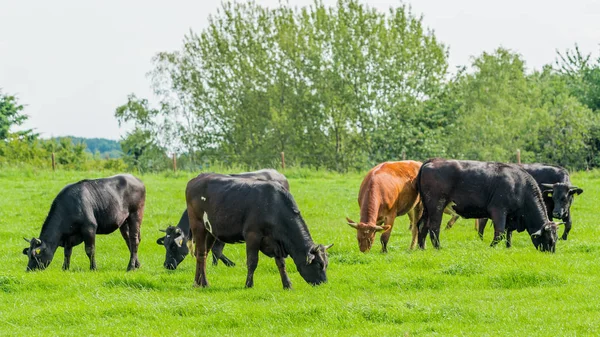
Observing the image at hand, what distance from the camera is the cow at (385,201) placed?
61.3ft

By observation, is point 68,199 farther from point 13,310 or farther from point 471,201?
point 471,201

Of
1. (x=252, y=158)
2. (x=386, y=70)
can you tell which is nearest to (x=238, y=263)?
(x=386, y=70)

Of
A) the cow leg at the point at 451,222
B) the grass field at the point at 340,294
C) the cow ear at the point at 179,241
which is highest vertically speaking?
the cow ear at the point at 179,241

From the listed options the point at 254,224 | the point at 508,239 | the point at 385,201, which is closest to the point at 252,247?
the point at 254,224

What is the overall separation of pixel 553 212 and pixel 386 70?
33.6 metres

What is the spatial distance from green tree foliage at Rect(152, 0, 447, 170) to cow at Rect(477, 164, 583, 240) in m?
28.5

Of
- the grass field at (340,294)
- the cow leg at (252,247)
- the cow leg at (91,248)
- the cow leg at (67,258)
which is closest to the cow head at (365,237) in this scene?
the grass field at (340,294)

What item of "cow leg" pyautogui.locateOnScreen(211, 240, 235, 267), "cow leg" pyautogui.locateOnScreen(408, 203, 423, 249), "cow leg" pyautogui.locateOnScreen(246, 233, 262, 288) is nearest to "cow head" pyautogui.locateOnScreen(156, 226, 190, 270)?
"cow leg" pyautogui.locateOnScreen(211, 240, 235, 267)

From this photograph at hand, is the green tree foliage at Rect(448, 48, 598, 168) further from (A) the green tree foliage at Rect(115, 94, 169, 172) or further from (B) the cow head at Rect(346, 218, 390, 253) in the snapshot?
(B) the cow head at Rect(346, 218, 390, 253)

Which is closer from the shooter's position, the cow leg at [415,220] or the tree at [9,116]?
the cow leg at [415,220]

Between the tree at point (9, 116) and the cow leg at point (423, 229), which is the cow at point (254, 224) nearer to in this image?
the cow leg at point (423, 229)

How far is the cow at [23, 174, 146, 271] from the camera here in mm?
17688

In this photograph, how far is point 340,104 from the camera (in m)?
56.4

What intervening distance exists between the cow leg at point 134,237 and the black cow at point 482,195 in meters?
6.36
